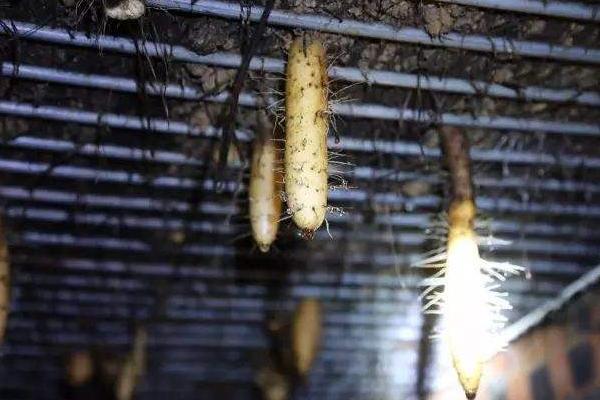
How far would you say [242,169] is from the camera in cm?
322

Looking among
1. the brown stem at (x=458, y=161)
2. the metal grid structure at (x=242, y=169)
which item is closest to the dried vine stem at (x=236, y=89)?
the metal grid structure at (x=242, y=169)

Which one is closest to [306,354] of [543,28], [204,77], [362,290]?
[362,290]

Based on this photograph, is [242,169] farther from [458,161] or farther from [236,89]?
[458,161]

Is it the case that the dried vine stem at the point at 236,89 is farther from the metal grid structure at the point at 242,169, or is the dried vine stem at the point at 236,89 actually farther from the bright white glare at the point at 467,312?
the bright white glare at the point at 467,312

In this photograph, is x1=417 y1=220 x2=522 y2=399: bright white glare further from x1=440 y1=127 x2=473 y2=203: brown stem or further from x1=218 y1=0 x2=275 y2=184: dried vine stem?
x1=218 y1=0 x2=275 y2=184: dried vine stem

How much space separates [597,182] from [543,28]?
134cm

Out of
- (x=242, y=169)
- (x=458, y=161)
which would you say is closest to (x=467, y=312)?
(x=458, y=161)

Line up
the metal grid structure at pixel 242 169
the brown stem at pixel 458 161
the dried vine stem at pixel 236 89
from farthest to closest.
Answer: the brown stem at pixel 458 161 → the metal grid structure at pixel 242 169 → the dried vine stem at pixel 236 89

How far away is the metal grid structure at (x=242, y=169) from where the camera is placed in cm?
276

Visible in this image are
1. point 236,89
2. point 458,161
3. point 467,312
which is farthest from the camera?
point 458,161


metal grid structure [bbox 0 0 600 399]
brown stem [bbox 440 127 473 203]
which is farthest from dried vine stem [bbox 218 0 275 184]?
brown stem [bbox 440 127 473 203]

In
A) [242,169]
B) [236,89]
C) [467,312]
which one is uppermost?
[236,89]

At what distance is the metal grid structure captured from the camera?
2.76 meters

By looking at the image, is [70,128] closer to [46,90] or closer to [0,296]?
[46,90]
